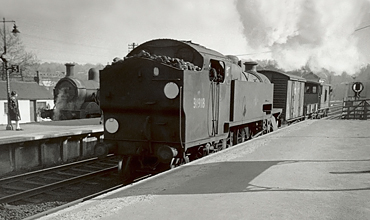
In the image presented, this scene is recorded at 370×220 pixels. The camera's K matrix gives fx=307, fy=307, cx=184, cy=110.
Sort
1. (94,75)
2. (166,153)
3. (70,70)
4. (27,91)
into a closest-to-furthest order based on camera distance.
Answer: (166,153) < (70,70) < (94,75) < (27,91)

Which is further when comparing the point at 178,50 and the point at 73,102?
the point at 73,102

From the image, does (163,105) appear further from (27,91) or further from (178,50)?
(27,91)

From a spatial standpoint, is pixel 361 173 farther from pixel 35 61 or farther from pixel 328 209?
pixel 35 61

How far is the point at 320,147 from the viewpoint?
8.09 m

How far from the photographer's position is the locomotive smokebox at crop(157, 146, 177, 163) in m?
5.74

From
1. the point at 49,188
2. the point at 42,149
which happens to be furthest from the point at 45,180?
the point at 42,149

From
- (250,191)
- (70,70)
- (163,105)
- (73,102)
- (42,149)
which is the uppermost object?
(70,70)

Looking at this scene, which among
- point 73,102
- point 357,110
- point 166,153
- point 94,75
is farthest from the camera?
point 94,75

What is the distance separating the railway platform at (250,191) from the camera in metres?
3.66

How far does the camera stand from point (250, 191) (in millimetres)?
4453

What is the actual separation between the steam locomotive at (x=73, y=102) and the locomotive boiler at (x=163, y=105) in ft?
37.1

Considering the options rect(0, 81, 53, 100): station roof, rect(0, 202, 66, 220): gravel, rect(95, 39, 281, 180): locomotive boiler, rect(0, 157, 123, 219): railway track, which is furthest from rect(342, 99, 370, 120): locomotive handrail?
rect(0, 81, 53, 100): station roof

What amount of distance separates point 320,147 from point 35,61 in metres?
35.5

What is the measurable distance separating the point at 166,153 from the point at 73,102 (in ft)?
44.4
